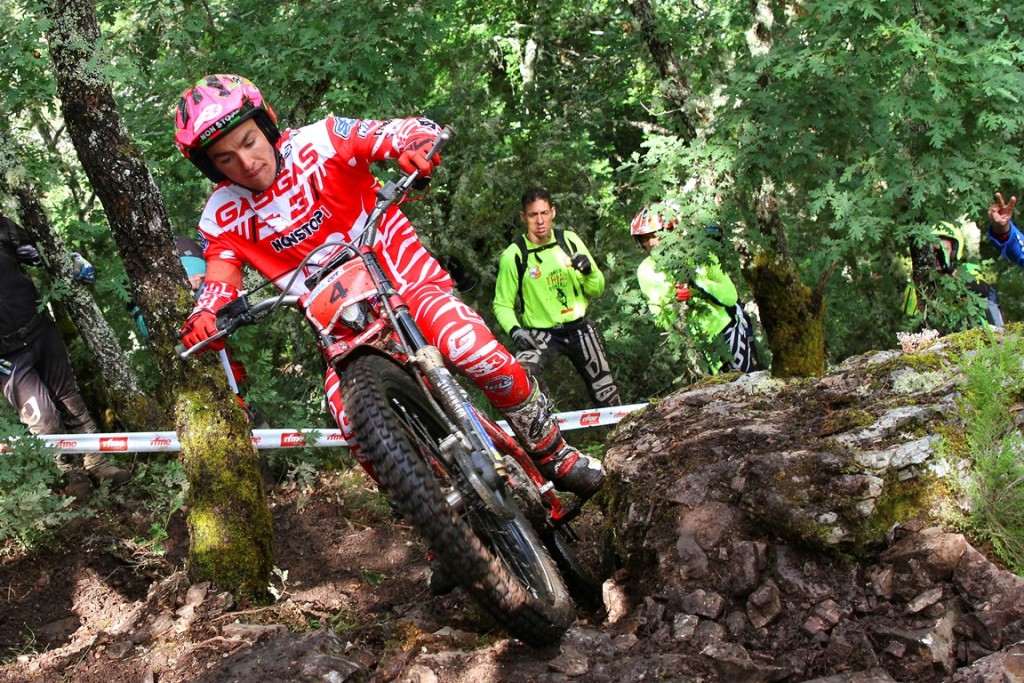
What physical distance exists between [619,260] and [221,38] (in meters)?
4.41

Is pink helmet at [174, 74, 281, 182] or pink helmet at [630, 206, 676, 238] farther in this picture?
pink helmet at [630, 206, 676, 238]

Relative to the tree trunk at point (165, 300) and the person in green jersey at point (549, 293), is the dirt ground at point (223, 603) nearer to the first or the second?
the tree trunk at point (165, 300)

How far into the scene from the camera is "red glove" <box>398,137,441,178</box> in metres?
3.90

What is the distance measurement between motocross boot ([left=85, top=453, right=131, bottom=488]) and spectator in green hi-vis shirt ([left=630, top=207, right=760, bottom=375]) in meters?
4.56

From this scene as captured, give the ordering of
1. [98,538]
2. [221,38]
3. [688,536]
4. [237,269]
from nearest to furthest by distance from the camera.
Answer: [688,536]
[237,269]
[98,538]
[221,38]

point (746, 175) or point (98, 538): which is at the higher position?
point (746, 175)

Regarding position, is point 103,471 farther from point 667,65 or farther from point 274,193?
point 667,65

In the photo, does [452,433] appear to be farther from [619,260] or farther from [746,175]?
[619,260]

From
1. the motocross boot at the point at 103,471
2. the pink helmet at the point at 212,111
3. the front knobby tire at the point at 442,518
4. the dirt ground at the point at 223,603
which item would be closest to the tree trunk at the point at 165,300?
the dirt ground at the point at 223,603

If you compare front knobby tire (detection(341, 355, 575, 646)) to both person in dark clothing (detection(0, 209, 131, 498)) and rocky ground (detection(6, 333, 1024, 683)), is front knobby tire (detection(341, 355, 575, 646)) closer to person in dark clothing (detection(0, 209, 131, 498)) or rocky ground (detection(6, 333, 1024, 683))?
rocky ground (detection(6, 333, 1024, 683))

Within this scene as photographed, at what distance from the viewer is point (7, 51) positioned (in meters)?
6.17

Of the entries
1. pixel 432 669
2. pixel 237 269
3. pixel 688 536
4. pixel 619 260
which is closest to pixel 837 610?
pixel 688 536

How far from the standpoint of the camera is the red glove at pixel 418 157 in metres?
3.90

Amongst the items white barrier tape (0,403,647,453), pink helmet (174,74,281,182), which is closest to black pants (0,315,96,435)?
white barrier tape (0,403,647,453)
